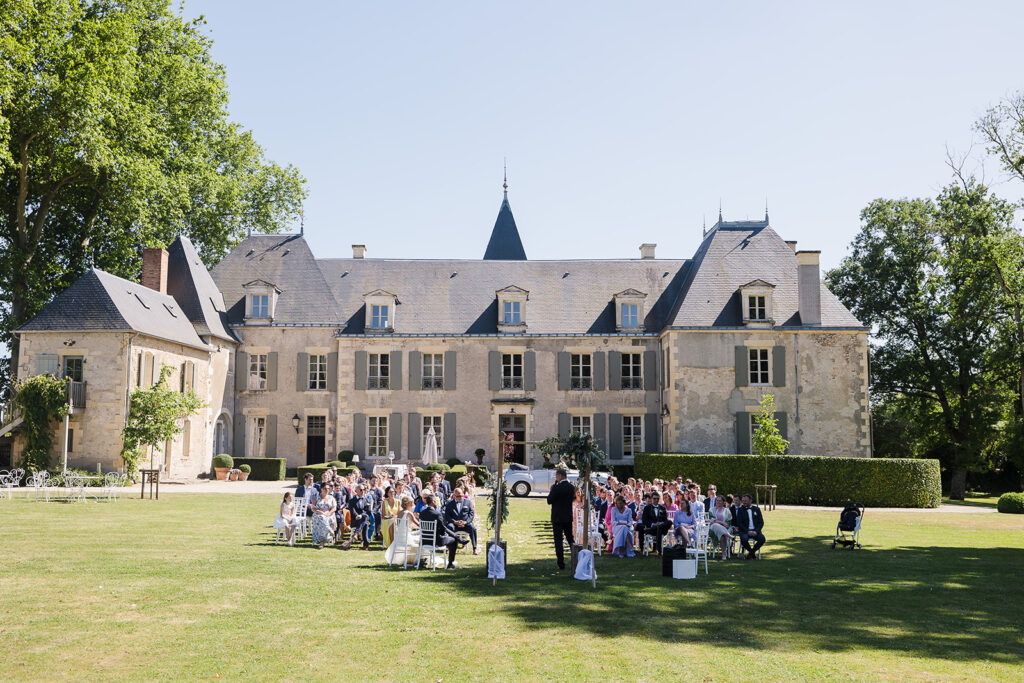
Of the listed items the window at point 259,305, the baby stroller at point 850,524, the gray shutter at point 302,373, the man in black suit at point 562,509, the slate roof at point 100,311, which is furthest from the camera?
the window at point 259,305

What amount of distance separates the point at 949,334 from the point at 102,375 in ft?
112

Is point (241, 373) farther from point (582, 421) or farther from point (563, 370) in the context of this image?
point (582, 421)

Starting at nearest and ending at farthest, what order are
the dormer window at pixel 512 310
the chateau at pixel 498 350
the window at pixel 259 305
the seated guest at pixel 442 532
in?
the seated guest at pixel 442 532, the chateau at pixel 498 350, the dormer window at pixel 512 310, the window at pixel 259 305

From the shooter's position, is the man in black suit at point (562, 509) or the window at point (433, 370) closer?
the man in black suit at point (562, 509)

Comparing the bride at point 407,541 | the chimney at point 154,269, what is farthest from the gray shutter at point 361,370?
the bride at point 407,541

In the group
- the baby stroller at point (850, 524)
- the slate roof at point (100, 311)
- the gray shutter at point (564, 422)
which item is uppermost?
the slate roof at point (100, 311)

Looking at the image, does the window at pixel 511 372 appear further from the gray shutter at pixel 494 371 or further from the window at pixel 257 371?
the window at pixel 257 371

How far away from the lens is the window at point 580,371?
3234 centimetres

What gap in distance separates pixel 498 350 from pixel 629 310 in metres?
5.40

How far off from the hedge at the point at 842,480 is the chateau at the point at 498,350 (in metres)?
4.02

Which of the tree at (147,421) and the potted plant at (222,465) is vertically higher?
the tree at (147,421)

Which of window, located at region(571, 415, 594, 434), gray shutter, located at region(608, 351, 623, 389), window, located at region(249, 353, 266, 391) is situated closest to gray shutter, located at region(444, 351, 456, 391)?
window, located at region(571, 415, 594, 434)

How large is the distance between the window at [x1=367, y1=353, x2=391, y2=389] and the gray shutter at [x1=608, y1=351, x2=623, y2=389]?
864cm

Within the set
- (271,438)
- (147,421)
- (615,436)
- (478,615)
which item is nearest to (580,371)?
(615,436)
